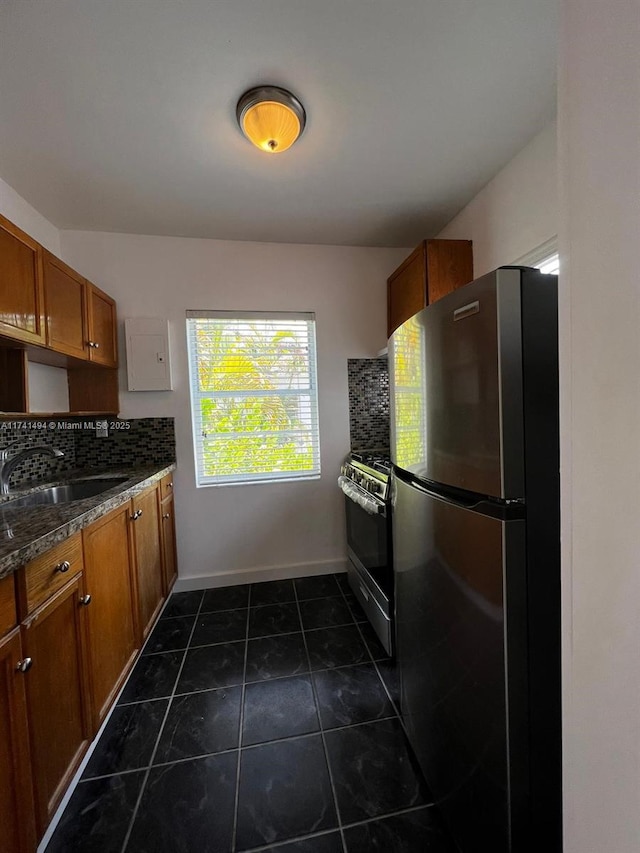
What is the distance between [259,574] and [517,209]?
279 centimetres

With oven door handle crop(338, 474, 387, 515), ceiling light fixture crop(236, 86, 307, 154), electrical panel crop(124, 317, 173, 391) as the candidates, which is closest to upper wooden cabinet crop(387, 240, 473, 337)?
ceiling light fixture crop(236, 86, 307, 154)

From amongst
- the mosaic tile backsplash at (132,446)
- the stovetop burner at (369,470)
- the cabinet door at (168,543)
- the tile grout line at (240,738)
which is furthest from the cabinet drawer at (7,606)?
the mosaic tile backsplash at (132,446)

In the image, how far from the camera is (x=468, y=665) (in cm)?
87

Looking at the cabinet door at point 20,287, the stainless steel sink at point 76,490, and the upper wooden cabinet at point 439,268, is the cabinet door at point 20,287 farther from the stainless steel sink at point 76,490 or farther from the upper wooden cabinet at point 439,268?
the upper wooden cabinet at point 439,268

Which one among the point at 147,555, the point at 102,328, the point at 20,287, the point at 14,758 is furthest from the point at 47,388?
the point at 14,758

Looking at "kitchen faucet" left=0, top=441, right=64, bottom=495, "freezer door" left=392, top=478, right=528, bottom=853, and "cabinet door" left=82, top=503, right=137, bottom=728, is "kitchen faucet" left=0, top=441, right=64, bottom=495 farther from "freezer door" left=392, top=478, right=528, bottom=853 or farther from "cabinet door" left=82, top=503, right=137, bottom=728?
"freezer door" left=392, top=478, right=528, bottom=853

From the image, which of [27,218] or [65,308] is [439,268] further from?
[27,218]

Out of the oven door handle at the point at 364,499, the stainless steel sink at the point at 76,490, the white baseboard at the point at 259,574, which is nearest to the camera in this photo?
the oven door handle at the point at 364,499

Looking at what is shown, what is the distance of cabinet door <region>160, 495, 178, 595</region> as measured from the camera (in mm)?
2150

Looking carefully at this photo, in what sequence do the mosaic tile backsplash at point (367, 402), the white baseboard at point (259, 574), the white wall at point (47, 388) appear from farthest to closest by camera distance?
the mosaic tile backsplash at point (367, 402) < the white baseboard at point (259, 574) < the white wall at point (47, 388)

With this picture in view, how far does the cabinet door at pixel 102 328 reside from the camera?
200cm

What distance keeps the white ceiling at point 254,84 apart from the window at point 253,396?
738 mm

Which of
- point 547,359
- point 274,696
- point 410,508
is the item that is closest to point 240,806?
point 274,696

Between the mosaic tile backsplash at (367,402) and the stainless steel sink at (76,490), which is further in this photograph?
the mosaic tile backsplash at (367,402)
